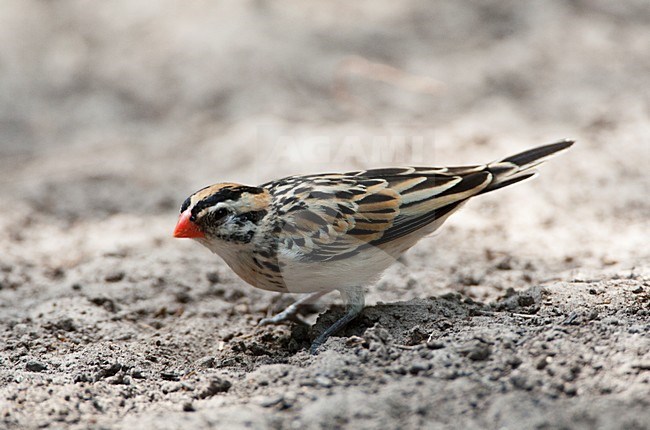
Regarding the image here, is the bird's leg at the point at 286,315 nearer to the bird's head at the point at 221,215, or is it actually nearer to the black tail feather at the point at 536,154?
the bird's head at the point at 221,215

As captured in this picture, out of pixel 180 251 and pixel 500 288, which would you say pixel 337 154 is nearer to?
pixel 180 251

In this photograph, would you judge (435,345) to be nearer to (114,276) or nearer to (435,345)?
(435,345)

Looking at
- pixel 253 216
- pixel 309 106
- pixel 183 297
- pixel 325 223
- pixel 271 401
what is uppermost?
pixel 309 106

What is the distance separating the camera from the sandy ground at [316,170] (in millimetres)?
4258

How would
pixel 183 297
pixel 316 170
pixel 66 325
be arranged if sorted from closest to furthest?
pixel 66 325, pixel 183 297, pixel 316 170

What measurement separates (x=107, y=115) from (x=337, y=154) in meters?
3.75

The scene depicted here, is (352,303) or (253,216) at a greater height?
(253,216)

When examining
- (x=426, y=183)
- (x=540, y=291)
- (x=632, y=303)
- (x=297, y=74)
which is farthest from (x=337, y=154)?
(x=632, y=303)

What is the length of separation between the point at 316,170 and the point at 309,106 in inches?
74.6

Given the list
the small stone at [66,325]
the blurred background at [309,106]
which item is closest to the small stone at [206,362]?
the small stone at [66,325]

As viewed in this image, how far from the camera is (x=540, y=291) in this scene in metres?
5.63

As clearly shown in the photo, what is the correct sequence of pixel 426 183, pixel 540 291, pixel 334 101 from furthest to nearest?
pixel 334 101 → pixel 426 183 → pixel 540 291

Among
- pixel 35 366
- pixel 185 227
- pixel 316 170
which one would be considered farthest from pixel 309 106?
pixel 35 366

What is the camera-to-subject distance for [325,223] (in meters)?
5.74
